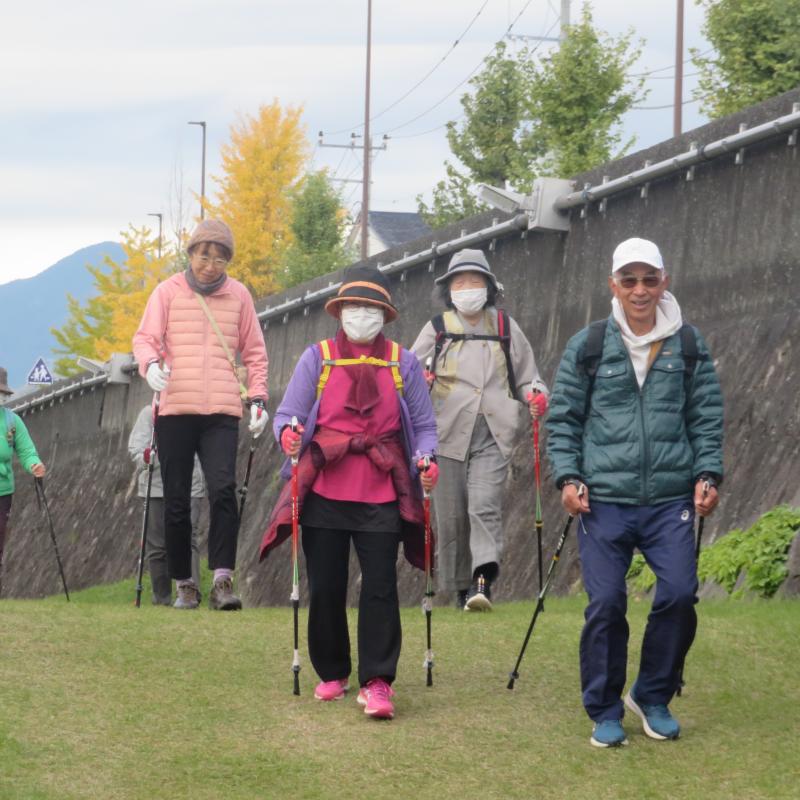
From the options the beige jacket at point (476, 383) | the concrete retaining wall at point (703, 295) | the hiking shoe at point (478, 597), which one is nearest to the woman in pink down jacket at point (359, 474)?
the hiking shoe at point (478, 597)

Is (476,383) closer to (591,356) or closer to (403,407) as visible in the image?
(403,407)

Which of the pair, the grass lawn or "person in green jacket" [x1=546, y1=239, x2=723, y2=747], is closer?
the grass lawn

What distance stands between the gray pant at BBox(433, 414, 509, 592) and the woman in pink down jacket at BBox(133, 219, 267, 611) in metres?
1.31

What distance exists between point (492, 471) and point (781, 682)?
3.43 m

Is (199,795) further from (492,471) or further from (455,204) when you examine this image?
(455,204)

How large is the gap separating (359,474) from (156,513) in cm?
648

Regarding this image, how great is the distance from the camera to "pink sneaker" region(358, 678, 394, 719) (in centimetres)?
733

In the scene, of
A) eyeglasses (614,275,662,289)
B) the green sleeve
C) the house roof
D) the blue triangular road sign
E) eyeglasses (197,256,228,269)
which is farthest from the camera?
the house roof

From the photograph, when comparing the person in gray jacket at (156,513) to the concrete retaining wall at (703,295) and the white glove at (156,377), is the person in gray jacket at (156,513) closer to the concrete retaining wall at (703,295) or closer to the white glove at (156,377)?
the white glove at (156,377)

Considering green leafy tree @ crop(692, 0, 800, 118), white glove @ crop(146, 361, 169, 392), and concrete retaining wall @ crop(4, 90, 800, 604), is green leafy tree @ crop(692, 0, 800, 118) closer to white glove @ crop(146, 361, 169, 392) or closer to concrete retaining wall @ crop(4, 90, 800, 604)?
concrete retaining wall @ crop(4, 90, 800, 604)

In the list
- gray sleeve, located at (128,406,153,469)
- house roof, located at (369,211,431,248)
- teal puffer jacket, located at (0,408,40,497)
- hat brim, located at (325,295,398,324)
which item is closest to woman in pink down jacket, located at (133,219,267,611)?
gray sleeve, located at (128,406,153,469)

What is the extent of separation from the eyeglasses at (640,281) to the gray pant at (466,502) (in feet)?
13.2

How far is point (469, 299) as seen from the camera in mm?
10969

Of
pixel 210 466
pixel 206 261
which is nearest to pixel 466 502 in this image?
pixel 210 466
